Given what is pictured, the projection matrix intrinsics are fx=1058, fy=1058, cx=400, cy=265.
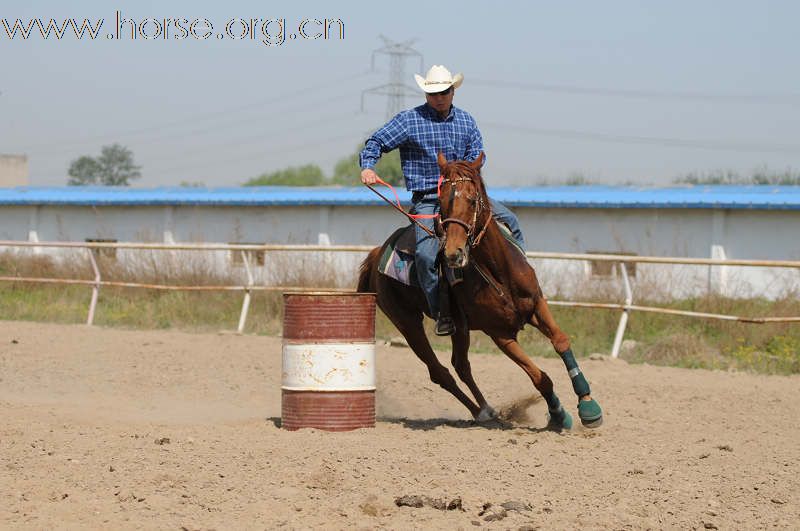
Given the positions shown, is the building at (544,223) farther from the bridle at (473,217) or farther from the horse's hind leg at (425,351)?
the bridle at (473,217)

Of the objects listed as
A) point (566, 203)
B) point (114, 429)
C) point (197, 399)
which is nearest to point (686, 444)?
point (114, 429)

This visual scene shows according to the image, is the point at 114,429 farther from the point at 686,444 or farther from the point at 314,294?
the point at 686,444

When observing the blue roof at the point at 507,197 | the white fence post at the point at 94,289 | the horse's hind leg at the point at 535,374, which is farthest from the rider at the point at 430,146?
the blue roof at the point at 507,197

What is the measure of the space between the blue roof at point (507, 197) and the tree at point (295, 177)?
5627cm

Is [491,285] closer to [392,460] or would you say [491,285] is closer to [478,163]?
[478,163]

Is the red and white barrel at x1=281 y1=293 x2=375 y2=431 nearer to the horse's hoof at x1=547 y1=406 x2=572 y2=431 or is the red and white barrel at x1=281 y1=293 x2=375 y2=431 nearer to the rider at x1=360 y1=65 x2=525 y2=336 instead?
the rider at x1=360 y1=65 x2=525 y2=336

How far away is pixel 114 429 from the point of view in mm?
7207

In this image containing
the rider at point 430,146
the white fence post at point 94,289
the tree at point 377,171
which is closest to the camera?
the rider at point 430,146

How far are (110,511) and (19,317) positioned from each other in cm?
1347

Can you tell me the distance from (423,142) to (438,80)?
1.55 feet

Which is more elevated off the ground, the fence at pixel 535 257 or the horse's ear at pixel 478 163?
the horse's ear at pixel 478 163

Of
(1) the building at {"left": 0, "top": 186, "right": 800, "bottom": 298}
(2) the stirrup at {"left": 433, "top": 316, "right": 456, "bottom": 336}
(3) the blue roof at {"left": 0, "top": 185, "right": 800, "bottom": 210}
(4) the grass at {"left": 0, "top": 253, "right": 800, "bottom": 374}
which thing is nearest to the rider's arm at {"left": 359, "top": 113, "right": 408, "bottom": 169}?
(2) the stirrup at {"left": 433, "top": 316, "right": 456, "bottom": 336}

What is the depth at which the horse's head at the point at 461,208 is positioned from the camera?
22.0 ft

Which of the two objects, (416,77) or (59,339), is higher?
(416,77)
